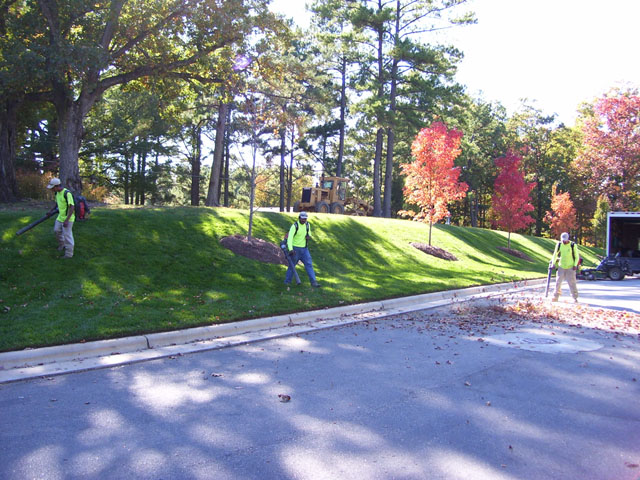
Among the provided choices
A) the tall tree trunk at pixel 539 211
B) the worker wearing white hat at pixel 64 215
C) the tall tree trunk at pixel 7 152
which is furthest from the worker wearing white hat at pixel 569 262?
the tall tree trunk at pixel 539 211

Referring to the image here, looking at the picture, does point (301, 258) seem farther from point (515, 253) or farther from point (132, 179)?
point (132, 179)

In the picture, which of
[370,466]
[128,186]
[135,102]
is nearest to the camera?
[370,466]

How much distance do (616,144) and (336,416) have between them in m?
47.5

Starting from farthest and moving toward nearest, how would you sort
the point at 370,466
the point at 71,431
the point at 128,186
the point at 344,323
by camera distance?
the point at 128,186 < the point at 344,323 < the point at 71,431 < the point at 370,466

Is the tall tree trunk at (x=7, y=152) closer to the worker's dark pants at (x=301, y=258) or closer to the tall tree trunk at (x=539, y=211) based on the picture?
the worker's dark pants at (x=301, y=258)

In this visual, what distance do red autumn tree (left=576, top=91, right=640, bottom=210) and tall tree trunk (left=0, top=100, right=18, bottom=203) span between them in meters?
45.7

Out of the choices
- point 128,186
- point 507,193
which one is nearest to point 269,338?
point 507,193

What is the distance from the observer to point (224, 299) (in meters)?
8.97

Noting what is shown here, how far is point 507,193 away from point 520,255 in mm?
4040

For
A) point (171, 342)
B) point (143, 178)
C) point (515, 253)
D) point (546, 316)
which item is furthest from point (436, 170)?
point (143, 178)

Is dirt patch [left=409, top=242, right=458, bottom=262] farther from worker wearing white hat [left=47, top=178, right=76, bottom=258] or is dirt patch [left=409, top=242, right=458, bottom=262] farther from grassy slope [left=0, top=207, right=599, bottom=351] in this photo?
worker wearing white hat [left=47, top=178, right=76, bottom=258]

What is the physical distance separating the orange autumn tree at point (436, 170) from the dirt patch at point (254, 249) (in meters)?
9.36

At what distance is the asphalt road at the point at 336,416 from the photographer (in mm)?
3215

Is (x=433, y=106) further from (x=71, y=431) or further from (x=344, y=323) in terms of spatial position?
(x=71, y=431)
